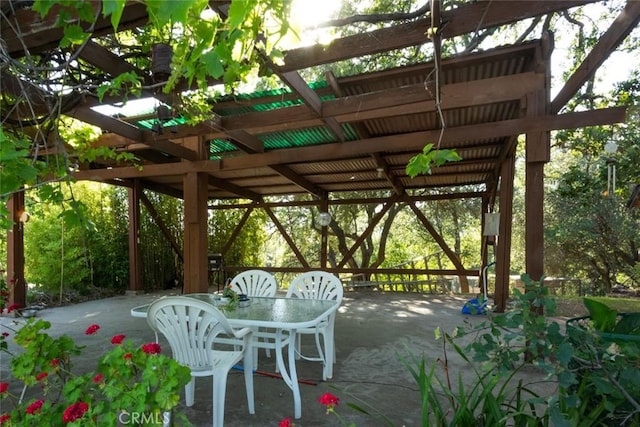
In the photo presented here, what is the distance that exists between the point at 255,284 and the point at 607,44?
338 cm

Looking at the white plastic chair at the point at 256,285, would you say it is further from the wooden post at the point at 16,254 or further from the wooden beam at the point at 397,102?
the wooden post at the point at 16,254

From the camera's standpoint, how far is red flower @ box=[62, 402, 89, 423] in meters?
0.91

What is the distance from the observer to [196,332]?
1839 mm

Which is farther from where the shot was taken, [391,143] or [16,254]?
[16,254]

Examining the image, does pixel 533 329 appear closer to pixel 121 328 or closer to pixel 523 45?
pixel 523 45

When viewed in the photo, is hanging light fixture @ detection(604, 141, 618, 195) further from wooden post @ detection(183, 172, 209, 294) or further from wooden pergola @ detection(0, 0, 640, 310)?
wooden post @ detection(183, 172, 209, 294)

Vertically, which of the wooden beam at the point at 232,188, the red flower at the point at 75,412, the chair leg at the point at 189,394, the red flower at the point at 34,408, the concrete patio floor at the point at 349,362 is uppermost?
the wooden beam at the point at 232,188

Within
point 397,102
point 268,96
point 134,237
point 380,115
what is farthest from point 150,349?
point 134,237

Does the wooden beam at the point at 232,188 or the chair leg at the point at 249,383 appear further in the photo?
the wooden beam at the point at 232,188

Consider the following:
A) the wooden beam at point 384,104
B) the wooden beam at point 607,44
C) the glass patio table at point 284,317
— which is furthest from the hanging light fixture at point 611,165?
the glass patio table at point 284,317

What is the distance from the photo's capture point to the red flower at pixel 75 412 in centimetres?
91

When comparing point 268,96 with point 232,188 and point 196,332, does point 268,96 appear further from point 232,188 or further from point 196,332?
point 232,188

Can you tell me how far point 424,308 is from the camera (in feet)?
17.6

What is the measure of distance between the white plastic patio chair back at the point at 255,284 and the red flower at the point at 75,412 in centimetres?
249
